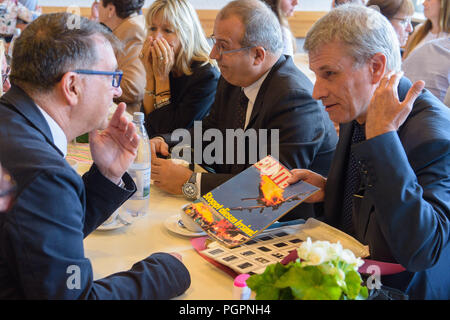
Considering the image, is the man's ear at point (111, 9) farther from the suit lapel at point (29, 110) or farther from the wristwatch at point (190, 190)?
the suit lapel at point (29, 110)

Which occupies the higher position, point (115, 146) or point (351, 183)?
point (115, 146)

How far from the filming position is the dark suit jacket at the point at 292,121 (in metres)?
1.90

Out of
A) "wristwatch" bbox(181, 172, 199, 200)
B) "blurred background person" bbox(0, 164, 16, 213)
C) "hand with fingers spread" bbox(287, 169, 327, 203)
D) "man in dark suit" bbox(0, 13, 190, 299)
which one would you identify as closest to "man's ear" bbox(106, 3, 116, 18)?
"wristwatch" bbox(181, 172, 199, 200)

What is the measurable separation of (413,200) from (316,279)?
0.44 meters

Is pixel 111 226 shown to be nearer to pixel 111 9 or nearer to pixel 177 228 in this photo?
pixel 177 228

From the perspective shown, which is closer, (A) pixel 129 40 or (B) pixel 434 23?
(A) pixel 129 40

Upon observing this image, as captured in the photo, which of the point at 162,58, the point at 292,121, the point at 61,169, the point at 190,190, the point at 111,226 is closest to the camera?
the point at 61,169

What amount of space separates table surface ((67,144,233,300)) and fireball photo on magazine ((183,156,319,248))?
3.5 inches

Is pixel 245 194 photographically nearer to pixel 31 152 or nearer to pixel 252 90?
pixel 31 152

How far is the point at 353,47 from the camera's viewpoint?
54.5 inches

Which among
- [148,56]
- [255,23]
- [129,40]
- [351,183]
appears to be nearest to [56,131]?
[351,183]

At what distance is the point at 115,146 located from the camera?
4.62 feet

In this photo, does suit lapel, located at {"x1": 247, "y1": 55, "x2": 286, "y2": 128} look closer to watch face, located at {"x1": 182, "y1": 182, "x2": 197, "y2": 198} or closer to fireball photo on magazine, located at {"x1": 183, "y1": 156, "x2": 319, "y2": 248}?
watch face, located at {"x1": 182, "y1": 182, "x2": 197, "y2": 198}
